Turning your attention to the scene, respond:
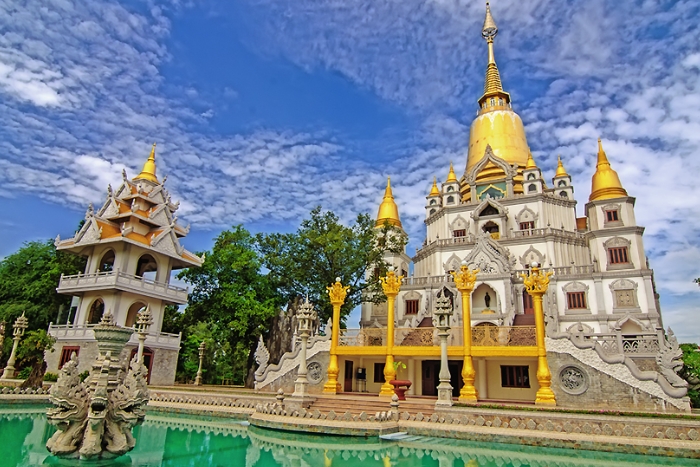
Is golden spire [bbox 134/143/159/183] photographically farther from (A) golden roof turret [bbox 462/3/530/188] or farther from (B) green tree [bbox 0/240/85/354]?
(A) golden roof turret [bbox 462/3/530/188]

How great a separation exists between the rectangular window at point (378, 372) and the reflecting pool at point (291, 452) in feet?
32.0

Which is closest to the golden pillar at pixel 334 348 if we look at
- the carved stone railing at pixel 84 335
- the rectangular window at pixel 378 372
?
the rectangular window at pixel 378 372

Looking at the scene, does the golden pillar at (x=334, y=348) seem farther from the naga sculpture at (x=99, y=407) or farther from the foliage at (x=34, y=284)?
the foliage at (x=34, y=284)

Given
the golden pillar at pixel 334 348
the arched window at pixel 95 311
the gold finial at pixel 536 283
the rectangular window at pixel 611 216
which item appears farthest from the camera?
the rectangular window at pixel 611 216

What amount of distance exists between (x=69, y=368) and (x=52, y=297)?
24.0 meters

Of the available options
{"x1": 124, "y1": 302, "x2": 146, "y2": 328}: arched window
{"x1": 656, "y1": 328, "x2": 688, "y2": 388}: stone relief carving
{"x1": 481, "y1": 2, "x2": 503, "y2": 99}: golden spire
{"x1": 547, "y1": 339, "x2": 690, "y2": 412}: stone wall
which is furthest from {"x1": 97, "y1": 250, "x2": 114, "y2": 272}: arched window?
{"x1": 481, "y1": 2, "x2": 503, "y2": 99}: golden spire

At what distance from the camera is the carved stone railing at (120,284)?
24.7m

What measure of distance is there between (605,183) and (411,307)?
1509cm

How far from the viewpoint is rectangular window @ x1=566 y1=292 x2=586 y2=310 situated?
28228 mm

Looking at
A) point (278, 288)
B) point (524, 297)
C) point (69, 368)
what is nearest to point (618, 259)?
point (524, 297)

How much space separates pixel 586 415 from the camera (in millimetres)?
13117

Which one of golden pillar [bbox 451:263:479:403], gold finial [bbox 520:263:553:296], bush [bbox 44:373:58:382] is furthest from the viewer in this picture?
bush [bbox 44:373:58:382]

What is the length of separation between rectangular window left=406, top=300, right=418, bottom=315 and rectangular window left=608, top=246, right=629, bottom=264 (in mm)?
12220

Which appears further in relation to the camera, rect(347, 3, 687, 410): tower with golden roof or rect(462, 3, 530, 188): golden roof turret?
rect(462, 3, 530, 188): golden roof turret
